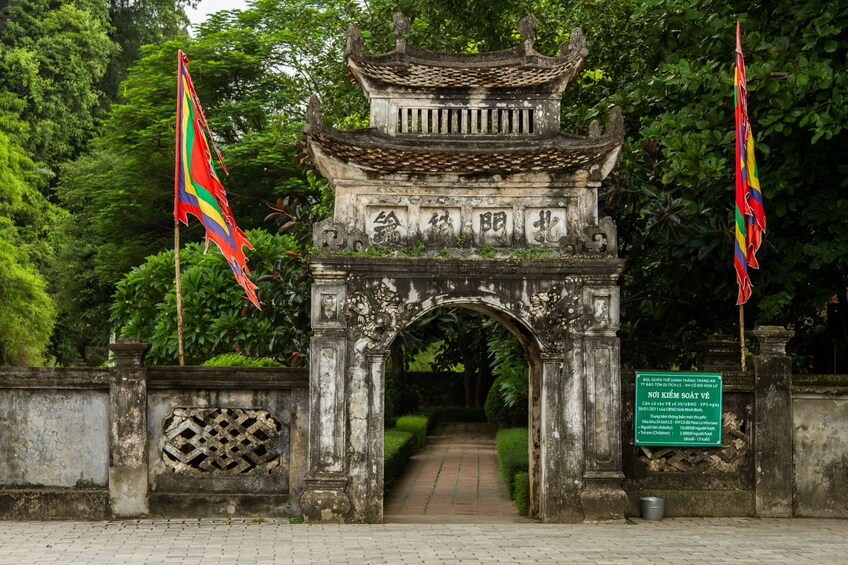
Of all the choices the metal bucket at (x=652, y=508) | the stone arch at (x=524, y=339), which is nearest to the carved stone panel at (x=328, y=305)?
the stone arch at (x=524, y=339)

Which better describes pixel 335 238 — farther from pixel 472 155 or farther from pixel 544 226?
pixel 544 226

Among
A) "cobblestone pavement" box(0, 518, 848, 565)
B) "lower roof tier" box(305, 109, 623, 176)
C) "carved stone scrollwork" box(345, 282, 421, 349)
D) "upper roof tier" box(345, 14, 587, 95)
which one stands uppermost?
"upper roof tier" box(345, 14, 587, 95)

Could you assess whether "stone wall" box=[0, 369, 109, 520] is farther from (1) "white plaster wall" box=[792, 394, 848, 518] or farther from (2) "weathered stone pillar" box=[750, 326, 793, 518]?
(1) "white plaster wall" box=[792, 394, 848, 518]

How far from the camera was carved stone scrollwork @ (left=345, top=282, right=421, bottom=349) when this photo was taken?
13.4 metres

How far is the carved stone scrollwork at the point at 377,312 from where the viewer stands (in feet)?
43.9

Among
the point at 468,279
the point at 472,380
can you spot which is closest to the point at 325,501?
the point at 468,279

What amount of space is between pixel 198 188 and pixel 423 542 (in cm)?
563

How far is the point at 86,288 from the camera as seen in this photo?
36281 millimetres

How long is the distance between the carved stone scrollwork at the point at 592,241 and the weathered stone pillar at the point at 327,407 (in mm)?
2907

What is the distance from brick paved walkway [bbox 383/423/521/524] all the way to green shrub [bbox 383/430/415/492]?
0.23 meters

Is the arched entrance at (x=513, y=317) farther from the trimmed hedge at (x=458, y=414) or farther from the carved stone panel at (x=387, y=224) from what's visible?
the trimmed hedge at (x=458, y=414)

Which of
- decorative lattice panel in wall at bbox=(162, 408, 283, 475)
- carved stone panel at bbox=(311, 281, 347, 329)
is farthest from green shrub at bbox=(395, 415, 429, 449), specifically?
carved stone panel at bbox=(311, 281, 347, 329)

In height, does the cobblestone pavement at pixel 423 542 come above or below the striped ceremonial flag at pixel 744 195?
below

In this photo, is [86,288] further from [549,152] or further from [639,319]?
[549,152]
